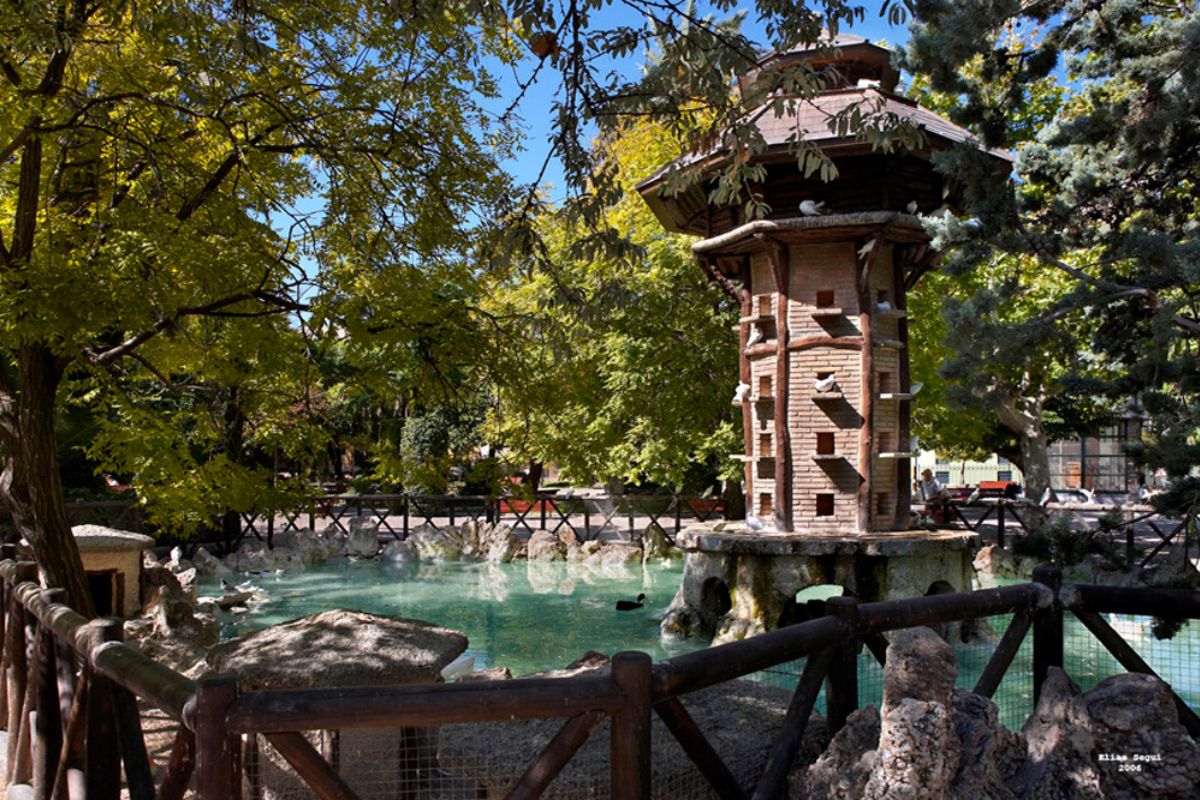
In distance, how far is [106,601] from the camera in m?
13.4

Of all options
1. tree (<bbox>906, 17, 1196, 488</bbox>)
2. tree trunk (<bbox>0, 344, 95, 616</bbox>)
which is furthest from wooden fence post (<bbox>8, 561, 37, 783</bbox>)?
tree (<bbox>906, 17, 1196, 488</bbox>)

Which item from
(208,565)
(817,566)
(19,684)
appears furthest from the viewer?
(208,565)

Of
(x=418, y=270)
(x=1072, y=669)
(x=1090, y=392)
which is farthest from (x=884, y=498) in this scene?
(x=418, y=270)

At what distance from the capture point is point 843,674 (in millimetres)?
3953

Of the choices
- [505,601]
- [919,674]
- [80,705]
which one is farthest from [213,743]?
[505,601]

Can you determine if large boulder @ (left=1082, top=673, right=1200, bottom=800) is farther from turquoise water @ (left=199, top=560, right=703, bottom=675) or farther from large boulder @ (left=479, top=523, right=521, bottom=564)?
large boulder @ (left=479, top=523, right=521, bottom=564)

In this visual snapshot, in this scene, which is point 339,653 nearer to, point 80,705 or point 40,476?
point 80,705

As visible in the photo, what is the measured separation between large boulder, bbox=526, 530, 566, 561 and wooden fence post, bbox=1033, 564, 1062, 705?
19687mm

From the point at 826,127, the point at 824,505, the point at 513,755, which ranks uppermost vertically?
the point at 826,127

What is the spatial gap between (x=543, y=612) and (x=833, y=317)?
7.71m

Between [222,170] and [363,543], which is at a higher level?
[222,170]

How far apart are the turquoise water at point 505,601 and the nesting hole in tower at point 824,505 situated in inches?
110

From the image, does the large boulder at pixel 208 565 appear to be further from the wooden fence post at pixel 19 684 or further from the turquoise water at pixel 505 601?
the wooden fence post at pixel 19 684

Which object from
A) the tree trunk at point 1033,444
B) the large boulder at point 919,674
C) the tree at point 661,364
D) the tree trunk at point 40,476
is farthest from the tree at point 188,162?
the tree trunk at point 1033,444
